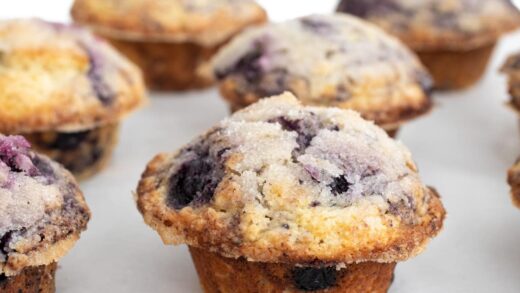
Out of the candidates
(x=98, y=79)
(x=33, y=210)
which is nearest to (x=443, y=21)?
(x=98, y=79)

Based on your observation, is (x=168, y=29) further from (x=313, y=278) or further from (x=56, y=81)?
(x=313, y=278)

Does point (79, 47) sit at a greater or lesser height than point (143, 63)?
greater

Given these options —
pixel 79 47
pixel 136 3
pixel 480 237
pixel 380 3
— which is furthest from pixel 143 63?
pixel 480 237

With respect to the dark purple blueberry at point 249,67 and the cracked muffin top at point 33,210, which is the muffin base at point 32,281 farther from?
the dark purple blueberry at point 249,67

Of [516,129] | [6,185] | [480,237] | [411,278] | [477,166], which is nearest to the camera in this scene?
[6,185]

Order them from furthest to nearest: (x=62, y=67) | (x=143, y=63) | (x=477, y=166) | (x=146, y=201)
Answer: (x=143, y=63) < (x=477, y=166) < (x=62, y=67) < (x=146, y=201)

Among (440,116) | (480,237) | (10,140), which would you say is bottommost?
(440,116)

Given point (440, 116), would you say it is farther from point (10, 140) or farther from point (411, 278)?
point (10, 140)

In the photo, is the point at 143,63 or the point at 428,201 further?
the point at 143,63
